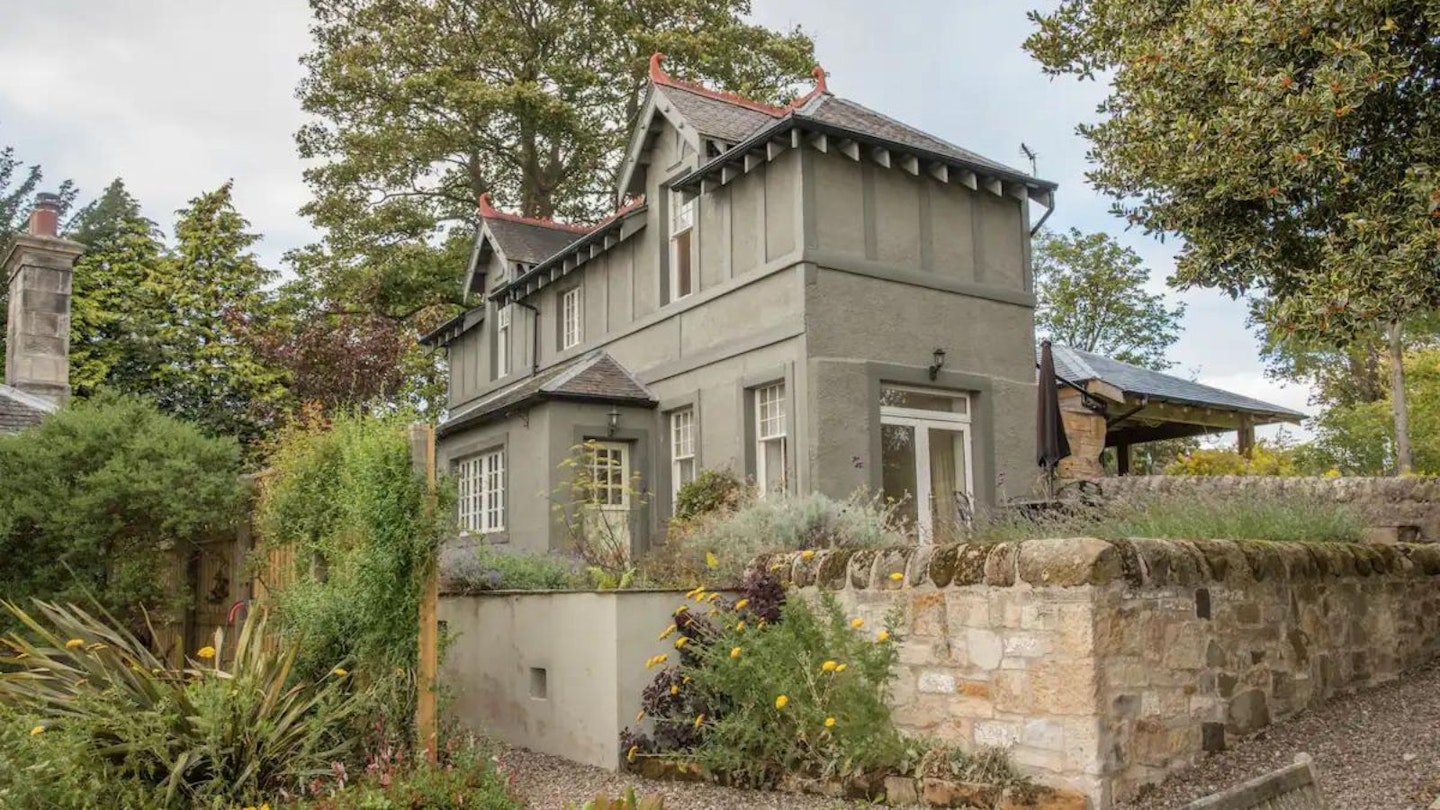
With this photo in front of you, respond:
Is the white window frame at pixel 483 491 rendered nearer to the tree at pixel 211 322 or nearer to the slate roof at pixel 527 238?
the slate roof at pixel 527 238

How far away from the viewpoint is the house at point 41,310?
13.7 metres

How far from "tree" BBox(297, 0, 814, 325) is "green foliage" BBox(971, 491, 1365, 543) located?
1740cm

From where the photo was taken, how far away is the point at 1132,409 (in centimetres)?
1736

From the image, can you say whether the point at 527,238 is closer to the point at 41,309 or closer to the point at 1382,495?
the point at 41,309

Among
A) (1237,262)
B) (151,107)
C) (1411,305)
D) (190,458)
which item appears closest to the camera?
(1411,305)

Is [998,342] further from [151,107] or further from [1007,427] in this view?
[151,107]

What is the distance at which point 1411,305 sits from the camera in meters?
7.20

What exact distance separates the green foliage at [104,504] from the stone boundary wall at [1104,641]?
16.0 ft

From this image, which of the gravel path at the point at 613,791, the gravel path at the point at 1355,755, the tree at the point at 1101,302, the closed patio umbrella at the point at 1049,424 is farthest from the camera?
the tree at the point at 1101,302

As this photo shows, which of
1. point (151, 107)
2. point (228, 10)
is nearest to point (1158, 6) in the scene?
point (228, 10)

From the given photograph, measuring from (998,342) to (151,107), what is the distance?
389 inches

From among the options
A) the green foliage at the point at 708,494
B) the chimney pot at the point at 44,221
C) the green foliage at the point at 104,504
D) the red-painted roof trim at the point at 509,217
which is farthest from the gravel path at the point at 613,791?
the red-painted roof trim at the point at 509,217

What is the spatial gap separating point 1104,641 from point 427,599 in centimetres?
393

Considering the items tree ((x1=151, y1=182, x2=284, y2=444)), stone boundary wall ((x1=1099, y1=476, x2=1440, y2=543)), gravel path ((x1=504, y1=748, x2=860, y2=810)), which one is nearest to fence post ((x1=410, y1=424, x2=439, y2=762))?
gravel path ((x1=504, y1=748, x2=860, y2=810))
